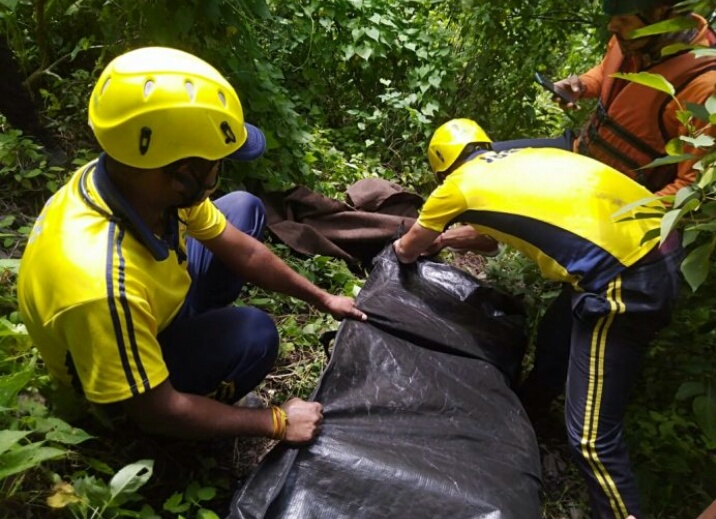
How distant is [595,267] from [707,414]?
58 cm

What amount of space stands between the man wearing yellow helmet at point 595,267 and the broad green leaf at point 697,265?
1.66 feet

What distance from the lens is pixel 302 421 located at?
1.48 meters

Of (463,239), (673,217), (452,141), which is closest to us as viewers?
(673,217)

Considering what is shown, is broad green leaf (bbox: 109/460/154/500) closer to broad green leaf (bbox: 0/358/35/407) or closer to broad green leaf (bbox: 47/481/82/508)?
broad green leaf (bbox: 47/481/82/508)

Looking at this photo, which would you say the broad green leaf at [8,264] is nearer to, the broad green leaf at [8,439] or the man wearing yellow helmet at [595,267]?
the broad green leaf at [8,439]

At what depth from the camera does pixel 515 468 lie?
5.12ft

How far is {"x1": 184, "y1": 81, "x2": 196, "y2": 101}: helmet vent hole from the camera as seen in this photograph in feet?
4.09

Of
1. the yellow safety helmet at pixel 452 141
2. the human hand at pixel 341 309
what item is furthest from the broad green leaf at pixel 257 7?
the human hand at pixel 341 309

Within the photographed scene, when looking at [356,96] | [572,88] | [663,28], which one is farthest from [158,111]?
Answer: [356,96]

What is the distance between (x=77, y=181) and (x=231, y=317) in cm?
58

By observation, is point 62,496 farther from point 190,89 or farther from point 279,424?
point 190,89

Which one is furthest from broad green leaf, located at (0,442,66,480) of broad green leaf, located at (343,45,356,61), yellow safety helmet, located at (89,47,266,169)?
broad green leaf, located at (343,45,356,61)

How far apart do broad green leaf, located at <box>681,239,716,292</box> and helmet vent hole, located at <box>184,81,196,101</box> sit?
114 cm

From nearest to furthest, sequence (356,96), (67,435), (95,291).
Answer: (95,291), (67,435), (356,96)
